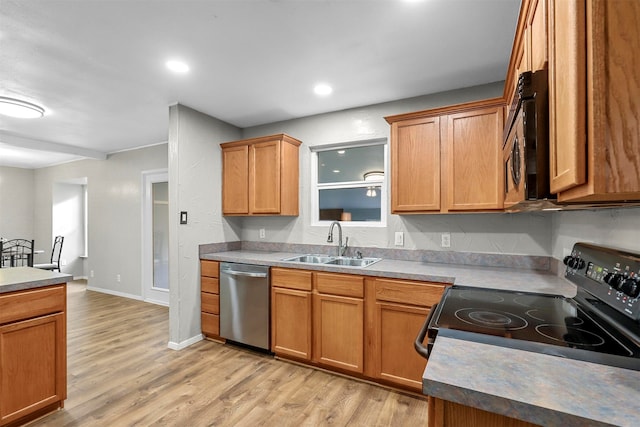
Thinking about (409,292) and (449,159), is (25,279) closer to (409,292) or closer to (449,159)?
(409,292)

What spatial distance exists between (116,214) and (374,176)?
4460 mm

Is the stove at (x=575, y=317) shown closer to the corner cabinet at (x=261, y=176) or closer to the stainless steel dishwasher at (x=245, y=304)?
the stainless steel dishwasher at (x=245, y=304)

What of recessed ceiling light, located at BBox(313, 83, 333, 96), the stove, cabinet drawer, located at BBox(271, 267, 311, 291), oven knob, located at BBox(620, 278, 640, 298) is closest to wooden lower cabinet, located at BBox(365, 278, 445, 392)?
cabinet drawer, located at BBox(271, 267, 311, 291)

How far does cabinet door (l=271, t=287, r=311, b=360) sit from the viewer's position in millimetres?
2572

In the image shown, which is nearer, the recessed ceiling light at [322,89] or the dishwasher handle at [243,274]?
the recessed ceiling light at [322,89]

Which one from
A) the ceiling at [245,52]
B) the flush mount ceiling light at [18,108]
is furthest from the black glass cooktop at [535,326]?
the flush mount ceiling light at [18,108]

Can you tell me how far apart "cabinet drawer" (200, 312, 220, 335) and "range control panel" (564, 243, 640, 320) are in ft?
9.67

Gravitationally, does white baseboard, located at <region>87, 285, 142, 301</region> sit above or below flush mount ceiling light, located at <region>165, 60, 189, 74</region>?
below

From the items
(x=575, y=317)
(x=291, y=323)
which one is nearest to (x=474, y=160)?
(x=575, y=317)

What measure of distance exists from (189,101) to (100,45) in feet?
3.17

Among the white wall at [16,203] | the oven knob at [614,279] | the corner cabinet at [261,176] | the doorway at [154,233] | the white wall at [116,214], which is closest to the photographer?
the oven knob at [614,279]

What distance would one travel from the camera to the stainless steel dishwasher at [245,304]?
110 inches

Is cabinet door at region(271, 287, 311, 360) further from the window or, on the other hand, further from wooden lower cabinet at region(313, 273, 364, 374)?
the window

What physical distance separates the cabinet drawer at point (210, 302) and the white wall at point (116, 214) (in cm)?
219
